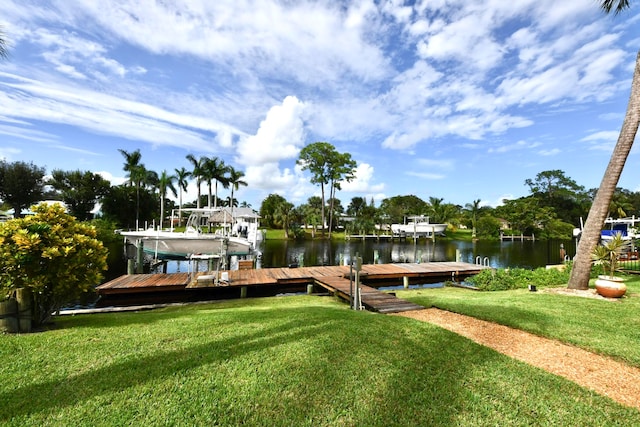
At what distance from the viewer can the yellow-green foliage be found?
5180 millimetres

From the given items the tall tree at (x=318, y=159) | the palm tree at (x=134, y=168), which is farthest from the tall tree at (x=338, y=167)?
the palm tree at (x=134, y=168)

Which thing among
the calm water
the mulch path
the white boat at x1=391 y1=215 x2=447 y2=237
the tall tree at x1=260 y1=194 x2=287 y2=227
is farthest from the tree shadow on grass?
the tall tree at x1=260 y1=194 x2=287 y2=227

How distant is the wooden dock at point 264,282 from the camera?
1255 centimetres

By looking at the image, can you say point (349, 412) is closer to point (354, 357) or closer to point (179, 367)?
point (354, 357)

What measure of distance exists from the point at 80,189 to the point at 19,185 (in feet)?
22.8

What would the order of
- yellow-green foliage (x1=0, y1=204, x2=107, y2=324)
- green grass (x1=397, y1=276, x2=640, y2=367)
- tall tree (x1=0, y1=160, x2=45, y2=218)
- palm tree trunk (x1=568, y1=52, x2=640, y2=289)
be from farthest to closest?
tall tree (x1=0, y1=160, x2=45, y2=218)
palm tree trunk (x1=568, y1=52, x2=640, y2=289)
green grass (x1=397, y1=276, x2=640, y2=367)
yellow-green foliage (x1=0, y1=204, x2=107, y2=324)

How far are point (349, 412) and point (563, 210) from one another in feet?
290

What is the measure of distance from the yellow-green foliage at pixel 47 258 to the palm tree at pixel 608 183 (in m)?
14.0

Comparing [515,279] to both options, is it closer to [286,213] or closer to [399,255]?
[399,255]

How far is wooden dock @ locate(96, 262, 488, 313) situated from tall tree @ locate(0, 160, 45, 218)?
3779cm

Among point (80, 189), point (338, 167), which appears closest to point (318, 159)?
point (338, 167)

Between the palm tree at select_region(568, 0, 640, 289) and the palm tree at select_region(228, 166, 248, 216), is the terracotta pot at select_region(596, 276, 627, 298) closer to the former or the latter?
the palm tree at select_region(568, 0, 640, 289)

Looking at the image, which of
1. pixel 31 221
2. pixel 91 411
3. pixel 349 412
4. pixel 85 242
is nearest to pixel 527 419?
pixel 349 412

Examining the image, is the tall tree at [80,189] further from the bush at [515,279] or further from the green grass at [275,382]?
the bush at [515,279]
